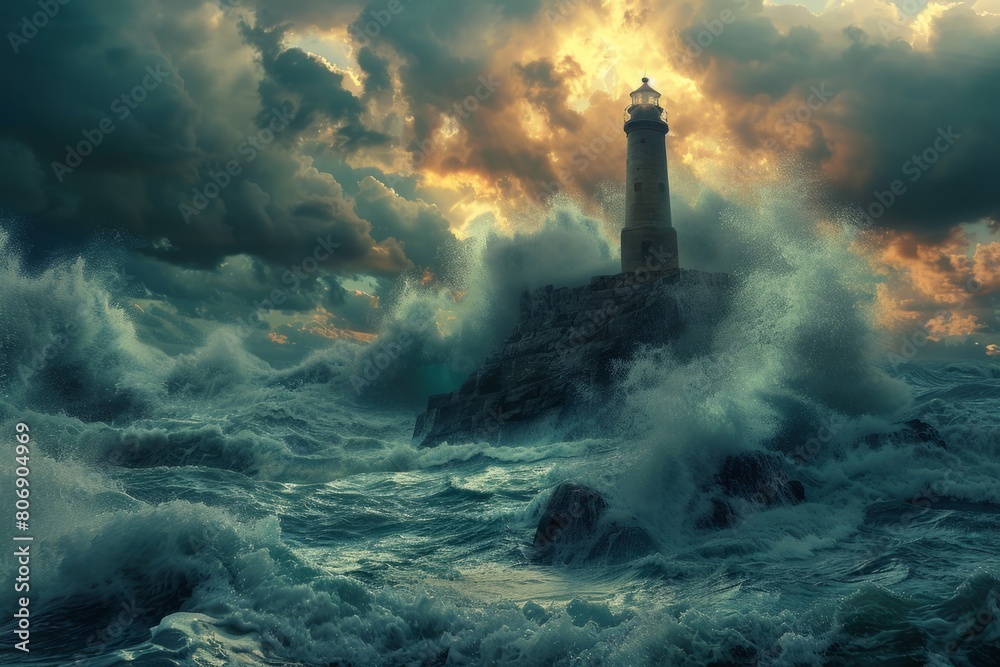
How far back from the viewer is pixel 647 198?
28812 mm

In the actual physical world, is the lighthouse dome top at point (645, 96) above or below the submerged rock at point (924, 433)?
above

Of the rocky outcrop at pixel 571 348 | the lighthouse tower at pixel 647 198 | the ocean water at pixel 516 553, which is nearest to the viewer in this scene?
the ocean water at pixel 516 553

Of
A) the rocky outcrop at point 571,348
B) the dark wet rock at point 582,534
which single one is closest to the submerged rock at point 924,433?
the dark wet rock at point 582,534

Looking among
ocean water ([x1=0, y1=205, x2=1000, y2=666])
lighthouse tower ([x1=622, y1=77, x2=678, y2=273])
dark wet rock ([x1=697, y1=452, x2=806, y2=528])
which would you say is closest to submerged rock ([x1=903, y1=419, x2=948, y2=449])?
ocean water ([x1=0, y1=205, x2=1000, y2=666])

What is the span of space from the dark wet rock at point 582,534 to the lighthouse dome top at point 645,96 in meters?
25.3

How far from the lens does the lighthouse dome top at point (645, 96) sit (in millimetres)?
29578

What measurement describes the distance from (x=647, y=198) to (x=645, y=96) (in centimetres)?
497

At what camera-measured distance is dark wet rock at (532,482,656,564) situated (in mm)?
7379

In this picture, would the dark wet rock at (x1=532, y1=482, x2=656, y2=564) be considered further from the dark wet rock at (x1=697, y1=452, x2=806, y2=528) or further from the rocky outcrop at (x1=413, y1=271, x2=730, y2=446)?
the rocky outcrop at (x1=413, y1=271, x2=730, y2=446)

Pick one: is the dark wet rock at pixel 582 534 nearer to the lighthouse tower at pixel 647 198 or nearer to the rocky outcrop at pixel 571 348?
the rocky outcrop at pixel 571 348

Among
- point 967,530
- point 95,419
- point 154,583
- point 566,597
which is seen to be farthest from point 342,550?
point 95,419

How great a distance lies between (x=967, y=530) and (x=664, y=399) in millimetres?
4787

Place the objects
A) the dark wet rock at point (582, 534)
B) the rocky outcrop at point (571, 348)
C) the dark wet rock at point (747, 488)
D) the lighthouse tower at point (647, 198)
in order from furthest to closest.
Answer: the lighthouse tower at point (647, 198), the rocky outcrop at point (571, 348), the dark wet rock at point (747, 488), the dark wet rock at point (582, 534)

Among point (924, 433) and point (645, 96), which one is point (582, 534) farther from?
point (645, 96)
